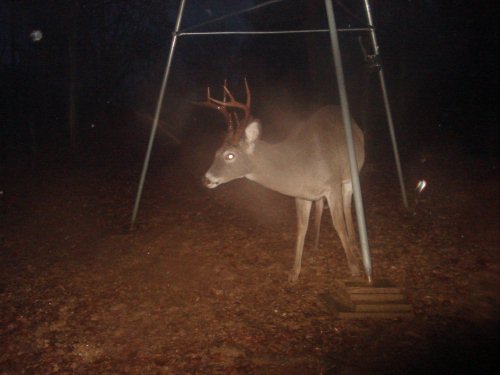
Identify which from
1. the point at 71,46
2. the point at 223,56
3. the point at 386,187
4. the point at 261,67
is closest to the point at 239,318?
the point at 386,187

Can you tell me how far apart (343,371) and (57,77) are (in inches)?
898

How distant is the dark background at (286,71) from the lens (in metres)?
16.8

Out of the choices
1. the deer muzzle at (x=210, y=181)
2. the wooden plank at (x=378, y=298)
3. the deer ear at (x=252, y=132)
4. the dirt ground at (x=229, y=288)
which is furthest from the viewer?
the deer muzzle at (x=210, y=181)

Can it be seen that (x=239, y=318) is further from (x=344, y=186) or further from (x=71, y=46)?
(x=71, y=46)

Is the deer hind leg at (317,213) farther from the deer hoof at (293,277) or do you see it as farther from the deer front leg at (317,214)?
the deer hoof at (293,277)

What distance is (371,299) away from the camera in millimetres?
4543

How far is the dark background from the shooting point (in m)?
16.8

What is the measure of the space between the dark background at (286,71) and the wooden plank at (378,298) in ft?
38.4

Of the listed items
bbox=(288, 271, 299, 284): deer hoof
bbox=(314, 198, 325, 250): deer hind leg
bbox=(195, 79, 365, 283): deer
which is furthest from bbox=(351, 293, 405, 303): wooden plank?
bbox=(314, 198, 325, 250): deer hind leg

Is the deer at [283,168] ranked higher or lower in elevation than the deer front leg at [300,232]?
higher

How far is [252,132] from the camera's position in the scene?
5246mm

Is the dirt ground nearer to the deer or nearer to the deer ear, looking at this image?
the deer

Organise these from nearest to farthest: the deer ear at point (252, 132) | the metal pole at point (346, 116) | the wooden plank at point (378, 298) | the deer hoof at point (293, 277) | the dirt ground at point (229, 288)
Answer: the dirt ground at point (229, 288), the metal pole at point (346, 116), the wooden plank at point (378, 298), the deer ear at point (252, 132), the deer hoof at point (293, 277)

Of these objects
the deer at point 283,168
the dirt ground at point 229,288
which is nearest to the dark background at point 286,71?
the dirt ground at point 229,288
